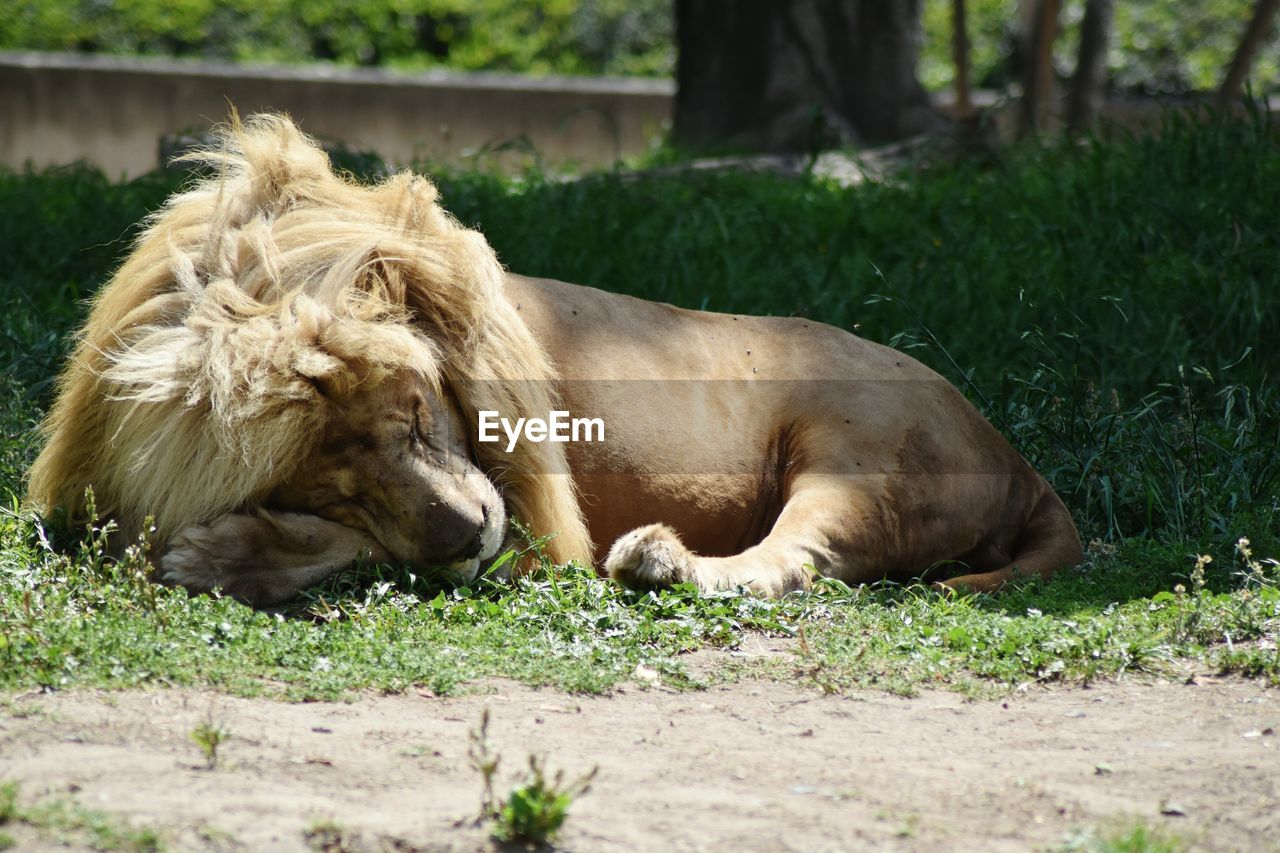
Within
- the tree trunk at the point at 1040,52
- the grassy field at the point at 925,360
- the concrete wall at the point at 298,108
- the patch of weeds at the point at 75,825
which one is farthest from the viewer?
the concrete wall at the point at 298,108

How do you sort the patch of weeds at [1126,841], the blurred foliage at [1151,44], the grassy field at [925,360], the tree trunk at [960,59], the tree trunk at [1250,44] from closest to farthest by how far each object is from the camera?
the patch of weeds at [1126,841], the grassy field at [925,360], the tree trunk at [1250,44], the tree trunk at [960,59], the blurred foliage at [1151,44]

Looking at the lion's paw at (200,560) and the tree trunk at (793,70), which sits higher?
the tree trunk at (793,70)

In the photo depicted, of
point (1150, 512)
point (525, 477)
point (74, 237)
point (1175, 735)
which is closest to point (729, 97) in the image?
point (74, 237)

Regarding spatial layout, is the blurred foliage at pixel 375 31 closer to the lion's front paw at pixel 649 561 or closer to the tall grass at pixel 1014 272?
the tall grass at pixel 1014 272

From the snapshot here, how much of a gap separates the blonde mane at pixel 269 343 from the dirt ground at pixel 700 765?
791 mm

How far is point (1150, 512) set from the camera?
16.6ft

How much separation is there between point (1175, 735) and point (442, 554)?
1.77 meters

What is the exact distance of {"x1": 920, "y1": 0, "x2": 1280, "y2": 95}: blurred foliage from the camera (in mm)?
19266

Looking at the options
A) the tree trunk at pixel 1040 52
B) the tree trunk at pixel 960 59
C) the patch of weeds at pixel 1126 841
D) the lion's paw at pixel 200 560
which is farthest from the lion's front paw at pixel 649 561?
the tree trunk at pixel 960 59

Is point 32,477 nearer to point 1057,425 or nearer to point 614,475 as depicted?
point 614,475

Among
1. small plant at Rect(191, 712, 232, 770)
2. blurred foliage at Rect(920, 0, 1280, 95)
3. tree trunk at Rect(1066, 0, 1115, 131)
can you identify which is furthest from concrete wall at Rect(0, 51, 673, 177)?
small plant at Rect(191, 712, 232, 770)

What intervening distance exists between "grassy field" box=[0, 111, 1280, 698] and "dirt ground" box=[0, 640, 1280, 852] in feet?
0.54

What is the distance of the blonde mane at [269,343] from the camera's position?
3.71 meters

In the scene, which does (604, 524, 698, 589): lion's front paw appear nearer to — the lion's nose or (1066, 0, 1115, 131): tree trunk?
the lion's nose
